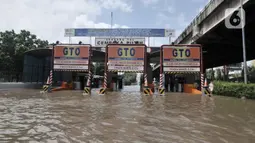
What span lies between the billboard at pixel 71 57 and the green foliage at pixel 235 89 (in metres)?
13.5

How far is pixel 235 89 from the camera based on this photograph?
17.9m

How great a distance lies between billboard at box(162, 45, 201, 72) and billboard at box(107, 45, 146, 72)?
2590mm

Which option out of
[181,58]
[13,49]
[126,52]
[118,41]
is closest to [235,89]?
[181,58]

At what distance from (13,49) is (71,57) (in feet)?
61.1

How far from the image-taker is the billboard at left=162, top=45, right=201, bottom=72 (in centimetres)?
2406

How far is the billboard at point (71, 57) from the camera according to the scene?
82.2 feet

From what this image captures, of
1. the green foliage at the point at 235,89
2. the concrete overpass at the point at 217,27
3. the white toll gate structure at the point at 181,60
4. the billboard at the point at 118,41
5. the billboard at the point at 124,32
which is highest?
the billboard at the point at 124,32

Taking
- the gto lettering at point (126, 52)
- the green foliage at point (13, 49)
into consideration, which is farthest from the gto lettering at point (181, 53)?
the green foliage at point (13, 49)

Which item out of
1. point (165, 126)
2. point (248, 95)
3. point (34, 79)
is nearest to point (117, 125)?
point (165, 126)

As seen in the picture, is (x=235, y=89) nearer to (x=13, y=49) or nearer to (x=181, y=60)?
(x=181, y=60)

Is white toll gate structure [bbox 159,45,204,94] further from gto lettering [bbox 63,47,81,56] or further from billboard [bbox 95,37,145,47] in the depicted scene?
billboard [bbox 95,37,145,47]

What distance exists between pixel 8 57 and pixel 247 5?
34021 mm

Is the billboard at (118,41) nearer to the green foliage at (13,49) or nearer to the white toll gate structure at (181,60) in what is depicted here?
the green foliage at (13,49)

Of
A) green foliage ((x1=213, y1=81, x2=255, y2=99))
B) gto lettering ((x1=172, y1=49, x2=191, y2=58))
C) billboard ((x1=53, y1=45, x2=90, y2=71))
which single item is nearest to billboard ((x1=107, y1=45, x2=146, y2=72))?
billboard ((x1=53, y1=45, x2=90, y2=71))
